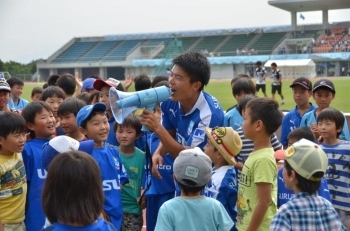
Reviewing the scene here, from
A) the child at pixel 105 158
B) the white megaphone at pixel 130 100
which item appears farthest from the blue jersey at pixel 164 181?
the white megaphone at pixel 130 100

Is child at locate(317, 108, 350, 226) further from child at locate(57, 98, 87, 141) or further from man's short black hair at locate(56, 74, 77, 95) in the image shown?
man's short black hair at locate(56, 74, 77, 95)

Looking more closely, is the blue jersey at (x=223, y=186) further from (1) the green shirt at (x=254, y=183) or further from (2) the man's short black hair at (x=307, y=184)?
(2) the man's short black hair at (x=307, y=184)

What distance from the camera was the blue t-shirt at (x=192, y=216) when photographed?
2.85 meters

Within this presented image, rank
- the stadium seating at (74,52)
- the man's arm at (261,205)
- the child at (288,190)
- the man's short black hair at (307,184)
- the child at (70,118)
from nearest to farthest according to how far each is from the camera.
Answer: the man's short black hair at (307,184) → the man's arm at (261,205) → the child at (288,190) → the child at (70,118) → the stadium seating at (74,52)

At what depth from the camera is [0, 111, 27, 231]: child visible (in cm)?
346

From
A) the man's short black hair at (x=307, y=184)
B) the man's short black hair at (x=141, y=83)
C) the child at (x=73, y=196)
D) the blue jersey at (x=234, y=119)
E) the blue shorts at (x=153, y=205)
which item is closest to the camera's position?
the child at (x=73, y=196)

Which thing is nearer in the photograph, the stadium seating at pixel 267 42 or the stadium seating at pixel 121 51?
the stadium seating at pixel 267 42

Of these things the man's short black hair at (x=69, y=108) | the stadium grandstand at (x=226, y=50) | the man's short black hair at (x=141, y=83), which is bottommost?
the man's short black hair at (x=69, y=108)

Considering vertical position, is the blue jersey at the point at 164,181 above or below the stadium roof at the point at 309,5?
below

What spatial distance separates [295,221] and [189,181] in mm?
612

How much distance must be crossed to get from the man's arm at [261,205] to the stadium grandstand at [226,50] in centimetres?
4044

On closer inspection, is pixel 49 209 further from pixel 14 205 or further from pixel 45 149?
pixel 14 205

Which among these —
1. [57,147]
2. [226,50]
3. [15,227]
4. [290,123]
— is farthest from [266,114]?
[226,50]

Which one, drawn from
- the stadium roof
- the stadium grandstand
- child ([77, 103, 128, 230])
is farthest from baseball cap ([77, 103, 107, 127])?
the stadium roof
